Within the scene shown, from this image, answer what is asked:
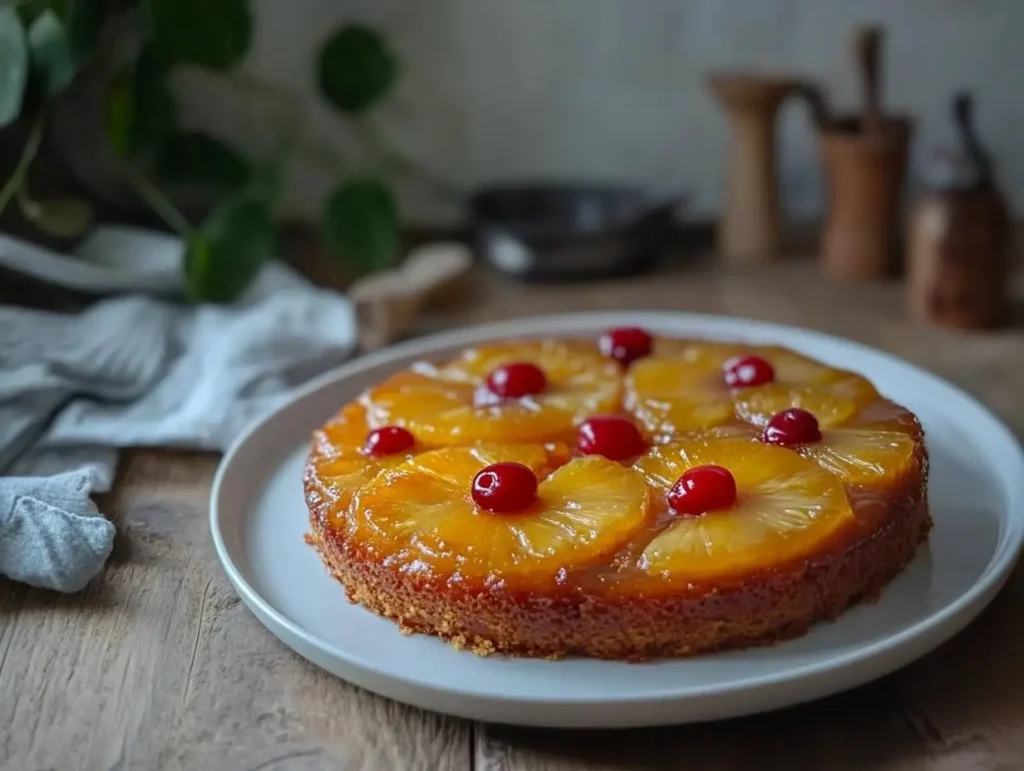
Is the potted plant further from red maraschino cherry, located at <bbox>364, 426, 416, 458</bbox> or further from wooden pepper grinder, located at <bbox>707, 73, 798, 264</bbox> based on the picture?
red maraschino cherry, located at <bbox>364, 426, 416, 458</bbox>

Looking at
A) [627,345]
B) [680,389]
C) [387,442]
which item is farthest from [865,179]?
[387,442]

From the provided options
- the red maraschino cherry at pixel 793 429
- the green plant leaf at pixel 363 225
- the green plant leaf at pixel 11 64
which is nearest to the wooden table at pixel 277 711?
the red maraschino cherry at pixel 793 429

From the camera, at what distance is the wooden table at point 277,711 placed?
1.22 metres

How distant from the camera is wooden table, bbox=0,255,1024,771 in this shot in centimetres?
122

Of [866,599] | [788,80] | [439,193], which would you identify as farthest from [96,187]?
[866,599]

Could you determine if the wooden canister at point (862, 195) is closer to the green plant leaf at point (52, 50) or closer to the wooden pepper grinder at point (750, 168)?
the wooden pepper grinder at point (750, 168)

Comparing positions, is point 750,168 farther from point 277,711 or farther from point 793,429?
point 277,711

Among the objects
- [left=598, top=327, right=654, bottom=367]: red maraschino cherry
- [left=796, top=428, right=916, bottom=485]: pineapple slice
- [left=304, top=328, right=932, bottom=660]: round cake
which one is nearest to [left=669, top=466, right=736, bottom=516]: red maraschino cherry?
[left=304, top=328, right=932, bottom=660]: round cake

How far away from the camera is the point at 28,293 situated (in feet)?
7.59

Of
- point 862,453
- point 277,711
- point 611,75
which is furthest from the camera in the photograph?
point 611,75

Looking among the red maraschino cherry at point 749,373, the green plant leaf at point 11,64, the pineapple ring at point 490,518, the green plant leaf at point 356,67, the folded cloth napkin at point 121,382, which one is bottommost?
the folded cloth napkin at point 121,382

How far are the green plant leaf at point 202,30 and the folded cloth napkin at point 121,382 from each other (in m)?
0.45

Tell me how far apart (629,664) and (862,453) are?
41 centimetres

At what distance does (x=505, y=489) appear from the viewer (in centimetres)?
137
